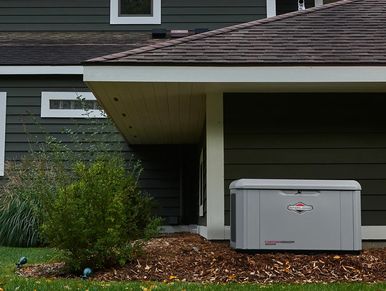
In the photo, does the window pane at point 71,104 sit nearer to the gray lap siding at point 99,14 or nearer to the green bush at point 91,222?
the gray lap siding at point 99,14

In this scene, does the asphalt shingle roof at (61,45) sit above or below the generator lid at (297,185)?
above

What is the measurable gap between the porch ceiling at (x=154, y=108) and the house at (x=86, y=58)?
125 millimetres

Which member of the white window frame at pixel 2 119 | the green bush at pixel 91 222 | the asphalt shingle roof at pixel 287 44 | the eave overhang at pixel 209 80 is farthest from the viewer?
the white window frame at pixel 2 119

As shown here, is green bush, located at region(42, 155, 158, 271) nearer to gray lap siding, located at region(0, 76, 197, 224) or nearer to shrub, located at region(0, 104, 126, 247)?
shrub, located at region(0, 104, 126, 247)

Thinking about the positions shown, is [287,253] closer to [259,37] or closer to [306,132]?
[306,132]

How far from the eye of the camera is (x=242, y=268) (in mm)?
5824

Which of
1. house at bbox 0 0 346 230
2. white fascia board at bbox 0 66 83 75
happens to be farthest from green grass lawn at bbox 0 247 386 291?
white fascia board at bbox 0 66 83 75

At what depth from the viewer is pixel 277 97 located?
24.2 feet

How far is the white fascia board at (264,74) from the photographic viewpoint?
675cm

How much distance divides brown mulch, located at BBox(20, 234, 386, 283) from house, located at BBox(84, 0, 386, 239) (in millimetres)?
965

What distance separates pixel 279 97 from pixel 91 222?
110 inches

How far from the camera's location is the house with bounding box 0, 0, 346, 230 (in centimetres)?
1154

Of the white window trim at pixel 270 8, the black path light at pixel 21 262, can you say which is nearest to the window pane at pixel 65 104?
the white window trim at pixel 270 8

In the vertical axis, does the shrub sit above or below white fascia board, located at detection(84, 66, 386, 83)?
below
